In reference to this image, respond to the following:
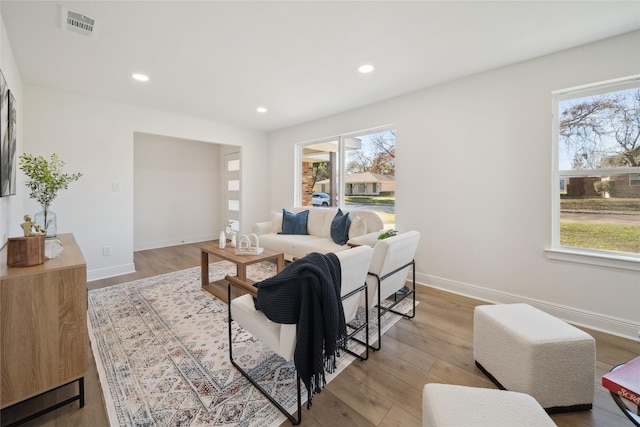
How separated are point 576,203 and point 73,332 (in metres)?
4.11

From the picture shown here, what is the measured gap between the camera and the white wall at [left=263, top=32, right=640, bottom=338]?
7.57ft

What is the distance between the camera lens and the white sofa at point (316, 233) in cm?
360

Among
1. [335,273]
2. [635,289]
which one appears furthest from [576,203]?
[335,273]

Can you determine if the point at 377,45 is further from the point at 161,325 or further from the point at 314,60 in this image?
the point at 161,325

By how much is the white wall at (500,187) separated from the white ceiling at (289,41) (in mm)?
211

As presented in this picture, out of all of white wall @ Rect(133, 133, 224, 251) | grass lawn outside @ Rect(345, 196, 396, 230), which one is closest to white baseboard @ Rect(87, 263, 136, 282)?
white wall @ Rect(133, 133, 224, 251)

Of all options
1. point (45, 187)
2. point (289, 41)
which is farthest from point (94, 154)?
point (289, 41)

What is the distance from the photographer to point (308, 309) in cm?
131

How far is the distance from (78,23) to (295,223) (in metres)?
3.25

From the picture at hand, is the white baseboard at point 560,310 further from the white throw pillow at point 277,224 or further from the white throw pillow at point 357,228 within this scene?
the white throw pillow at point 277,224

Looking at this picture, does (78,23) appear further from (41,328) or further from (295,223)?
(295,223)

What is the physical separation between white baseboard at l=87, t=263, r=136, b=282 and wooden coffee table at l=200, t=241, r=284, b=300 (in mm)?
1544

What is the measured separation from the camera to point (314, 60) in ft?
8.61

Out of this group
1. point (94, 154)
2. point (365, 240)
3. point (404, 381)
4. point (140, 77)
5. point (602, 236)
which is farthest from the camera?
point (94, 154)
